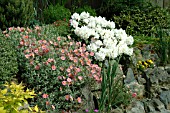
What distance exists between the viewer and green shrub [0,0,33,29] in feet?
23.3

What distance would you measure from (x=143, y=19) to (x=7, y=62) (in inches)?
177

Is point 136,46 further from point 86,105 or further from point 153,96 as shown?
point 86,105

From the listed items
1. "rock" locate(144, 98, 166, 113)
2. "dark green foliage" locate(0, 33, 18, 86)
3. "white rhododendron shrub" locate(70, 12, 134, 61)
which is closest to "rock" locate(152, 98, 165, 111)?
"rock" locate(144, 98, 166, 113)

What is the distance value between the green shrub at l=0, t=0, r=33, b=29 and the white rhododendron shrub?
0.90 meters

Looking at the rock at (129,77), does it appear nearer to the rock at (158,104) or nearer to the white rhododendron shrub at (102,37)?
the white rhododendron shrub at (102,37)

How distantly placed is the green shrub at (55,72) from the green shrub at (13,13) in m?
1.00

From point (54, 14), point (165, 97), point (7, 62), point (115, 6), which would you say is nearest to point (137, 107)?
point (165, 97)

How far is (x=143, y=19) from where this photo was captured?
365 inches

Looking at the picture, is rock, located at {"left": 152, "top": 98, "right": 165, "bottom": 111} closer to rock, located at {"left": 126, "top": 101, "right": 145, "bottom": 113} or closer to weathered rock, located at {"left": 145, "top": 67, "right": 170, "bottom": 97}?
rock, located at {"left": 126, "top": 101, "right": 145, "bottom": 113}

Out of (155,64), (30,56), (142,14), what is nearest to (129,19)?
(142,14)

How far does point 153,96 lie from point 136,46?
4.63ft

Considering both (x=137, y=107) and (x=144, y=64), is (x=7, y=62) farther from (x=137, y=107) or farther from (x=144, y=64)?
(x=144, y=64)

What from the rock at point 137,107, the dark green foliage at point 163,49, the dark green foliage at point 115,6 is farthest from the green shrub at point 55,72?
the dark green foliage at point 115,6

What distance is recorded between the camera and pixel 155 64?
7.30m
